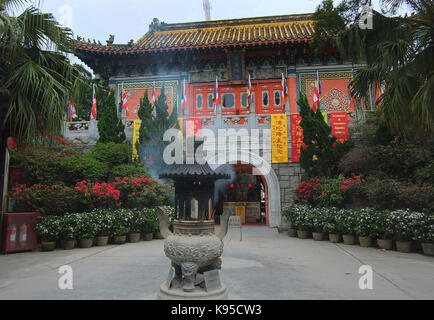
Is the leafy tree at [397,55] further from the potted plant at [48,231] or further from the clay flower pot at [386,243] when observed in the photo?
the potted plant at [48,231]

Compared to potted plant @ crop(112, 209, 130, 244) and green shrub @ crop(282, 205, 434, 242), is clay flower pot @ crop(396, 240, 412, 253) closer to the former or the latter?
green shrub @ crop(282, 205, 434, 242)

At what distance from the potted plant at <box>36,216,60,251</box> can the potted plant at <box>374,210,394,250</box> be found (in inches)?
333

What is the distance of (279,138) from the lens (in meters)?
11.8

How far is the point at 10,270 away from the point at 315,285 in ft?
18.2

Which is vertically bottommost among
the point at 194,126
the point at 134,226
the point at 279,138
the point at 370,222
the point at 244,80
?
the point at 134,226

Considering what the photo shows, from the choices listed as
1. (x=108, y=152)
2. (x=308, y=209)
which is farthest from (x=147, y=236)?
(x=308, y=209)

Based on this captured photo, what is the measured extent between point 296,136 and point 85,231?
8.45 meters

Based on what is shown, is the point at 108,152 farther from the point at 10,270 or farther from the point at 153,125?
the point at 10,270

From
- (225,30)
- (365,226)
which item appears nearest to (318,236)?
(365,226)

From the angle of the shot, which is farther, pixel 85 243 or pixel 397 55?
pixel 85 243

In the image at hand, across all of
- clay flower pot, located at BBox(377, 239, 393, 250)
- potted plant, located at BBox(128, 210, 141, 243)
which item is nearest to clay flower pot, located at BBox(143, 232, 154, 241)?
potted plant, located at BBox(128, 210, 141, 243)

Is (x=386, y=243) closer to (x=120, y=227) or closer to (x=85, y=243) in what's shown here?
(x=120, y=227)

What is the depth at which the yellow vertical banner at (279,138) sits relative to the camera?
38.6 feet
